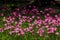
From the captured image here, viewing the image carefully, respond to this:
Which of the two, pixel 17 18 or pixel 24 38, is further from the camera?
pixel 17 18

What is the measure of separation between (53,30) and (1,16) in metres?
4.00

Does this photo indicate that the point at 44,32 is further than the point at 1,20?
No

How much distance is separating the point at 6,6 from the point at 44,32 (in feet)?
19.3

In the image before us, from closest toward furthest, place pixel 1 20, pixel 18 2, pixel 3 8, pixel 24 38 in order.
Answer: pixel 24 38
pixel 1 20
pixel 3 8
pixel 18 2

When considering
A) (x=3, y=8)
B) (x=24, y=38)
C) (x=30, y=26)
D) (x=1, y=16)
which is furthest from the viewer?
(x=3, y=8)

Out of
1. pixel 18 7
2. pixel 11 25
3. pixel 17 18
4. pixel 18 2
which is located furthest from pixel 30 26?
pixel 18 2

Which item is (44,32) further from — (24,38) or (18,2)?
(18,2)

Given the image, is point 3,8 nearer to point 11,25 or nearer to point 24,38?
point 11,25

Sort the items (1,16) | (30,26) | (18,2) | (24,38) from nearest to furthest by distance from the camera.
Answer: (24,38), (30,26), (1,16), (18,2)

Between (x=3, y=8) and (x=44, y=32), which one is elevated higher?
(x=44, y=32)

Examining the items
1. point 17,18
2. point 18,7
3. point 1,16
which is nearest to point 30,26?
point 17,18

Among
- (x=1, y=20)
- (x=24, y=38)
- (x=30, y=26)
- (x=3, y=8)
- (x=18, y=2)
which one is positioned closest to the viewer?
(x=24, y=38)

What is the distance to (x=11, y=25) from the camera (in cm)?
927

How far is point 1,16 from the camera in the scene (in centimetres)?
1128
